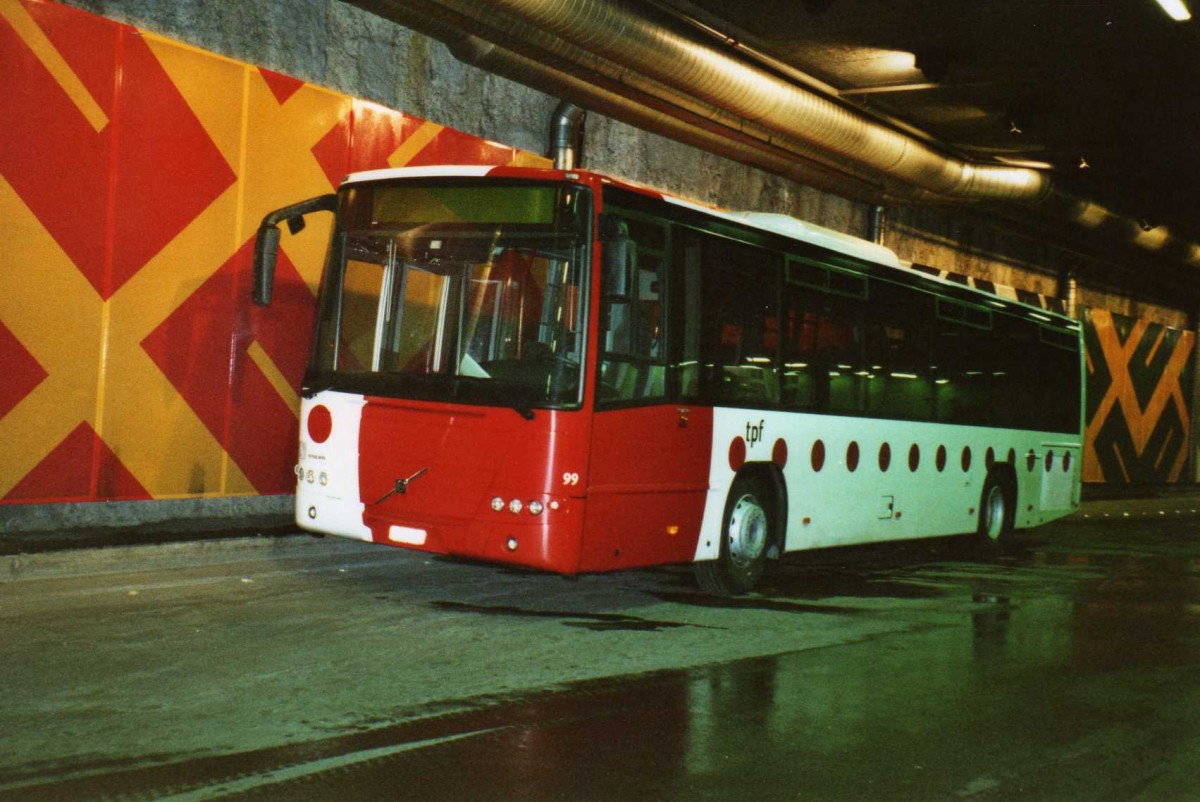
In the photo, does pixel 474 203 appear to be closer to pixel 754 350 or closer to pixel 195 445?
pixel 754 350

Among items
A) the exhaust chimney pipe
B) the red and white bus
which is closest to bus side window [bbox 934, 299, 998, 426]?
the red and white bus

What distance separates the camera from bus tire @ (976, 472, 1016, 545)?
15.5 meters

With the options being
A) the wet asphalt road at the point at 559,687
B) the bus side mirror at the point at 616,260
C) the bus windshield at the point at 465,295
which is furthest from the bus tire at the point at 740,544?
the bus windshield at the point at 465,295

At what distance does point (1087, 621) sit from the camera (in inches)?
400

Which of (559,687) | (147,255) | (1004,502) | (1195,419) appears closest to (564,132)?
(147,255)

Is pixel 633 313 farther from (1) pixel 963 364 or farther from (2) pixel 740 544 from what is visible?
(1) pixel 963 364

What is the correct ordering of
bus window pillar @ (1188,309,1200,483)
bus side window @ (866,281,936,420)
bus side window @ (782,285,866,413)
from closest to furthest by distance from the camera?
1. bus side window @ (782,285,866,413)
2. bus side window @ (866,281,936,420)
3. bus window pillar @ (1188,309,1200,483)

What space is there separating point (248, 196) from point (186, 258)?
96 cm

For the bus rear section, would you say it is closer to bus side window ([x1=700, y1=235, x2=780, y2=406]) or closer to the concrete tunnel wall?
bus side window ([x1=700, y1=235, x2=780, y2=406])

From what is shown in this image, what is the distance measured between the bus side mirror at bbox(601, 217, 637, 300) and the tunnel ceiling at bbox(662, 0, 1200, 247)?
6436mm

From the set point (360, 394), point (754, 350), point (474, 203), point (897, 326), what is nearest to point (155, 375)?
point (360, 394)

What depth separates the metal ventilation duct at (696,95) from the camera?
12.7 meters

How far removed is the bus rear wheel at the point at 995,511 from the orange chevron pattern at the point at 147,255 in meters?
8.00

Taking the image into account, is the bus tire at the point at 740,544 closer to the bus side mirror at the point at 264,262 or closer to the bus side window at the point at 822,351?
the bus side window at the point at 822,351
